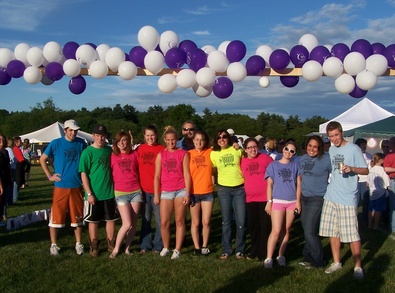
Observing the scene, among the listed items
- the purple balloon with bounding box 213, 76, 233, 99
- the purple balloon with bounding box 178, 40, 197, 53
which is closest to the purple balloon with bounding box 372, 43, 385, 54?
the purple balloon with bounding box 213, 76, 233, 99

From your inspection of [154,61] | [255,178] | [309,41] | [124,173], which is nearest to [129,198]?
[124,173]

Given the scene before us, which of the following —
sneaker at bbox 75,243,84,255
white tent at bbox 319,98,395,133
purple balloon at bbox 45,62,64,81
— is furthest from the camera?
white tent at bbox 319,98,395,133

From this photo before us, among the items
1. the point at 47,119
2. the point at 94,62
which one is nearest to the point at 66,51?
the point at 94,62

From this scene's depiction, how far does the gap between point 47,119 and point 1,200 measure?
2517 inches

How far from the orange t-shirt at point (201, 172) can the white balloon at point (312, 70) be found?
178cm

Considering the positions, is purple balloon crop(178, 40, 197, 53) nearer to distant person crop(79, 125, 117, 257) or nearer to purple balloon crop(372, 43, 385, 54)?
distant person crop(79, 125, 117, 257)

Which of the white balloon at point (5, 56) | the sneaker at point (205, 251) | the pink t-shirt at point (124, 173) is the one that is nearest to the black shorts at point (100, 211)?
the pink t-shirt at point (124, 173)

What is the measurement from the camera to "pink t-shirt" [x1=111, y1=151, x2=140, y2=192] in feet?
19.1

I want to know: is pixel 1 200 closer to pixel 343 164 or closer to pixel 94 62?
pixel 94 62

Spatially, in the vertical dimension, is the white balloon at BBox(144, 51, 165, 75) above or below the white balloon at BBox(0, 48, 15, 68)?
below

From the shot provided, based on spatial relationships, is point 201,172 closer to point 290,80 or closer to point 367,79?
point 290,80

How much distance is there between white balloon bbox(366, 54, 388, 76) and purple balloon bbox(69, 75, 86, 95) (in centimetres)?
413

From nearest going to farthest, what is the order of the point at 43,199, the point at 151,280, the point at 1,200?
the point at 151,280 < the point at 1,200 < the point at 43,199

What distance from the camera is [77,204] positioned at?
6059 millimetres
